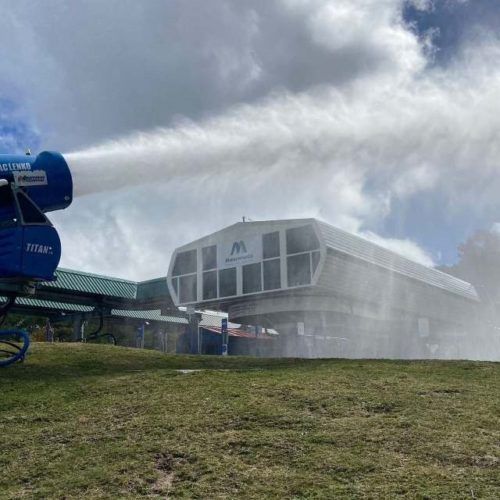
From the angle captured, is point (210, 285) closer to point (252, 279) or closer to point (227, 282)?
point (227, 282)

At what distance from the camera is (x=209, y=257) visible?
176 ft

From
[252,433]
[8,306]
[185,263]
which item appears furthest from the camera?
[185,263]

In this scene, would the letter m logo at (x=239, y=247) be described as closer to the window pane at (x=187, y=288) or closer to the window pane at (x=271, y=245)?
the window pane at (x=271, y=245)

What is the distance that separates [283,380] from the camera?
1066 cm

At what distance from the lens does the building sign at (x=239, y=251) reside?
49688 millimetres

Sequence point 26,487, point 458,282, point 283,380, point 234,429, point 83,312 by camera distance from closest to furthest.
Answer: point 26,487 → point 234,429 → point 283,380 → point 83,312 → point 458,282

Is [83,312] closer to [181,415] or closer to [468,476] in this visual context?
[181,415]

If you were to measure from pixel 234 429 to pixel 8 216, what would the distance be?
674 cm

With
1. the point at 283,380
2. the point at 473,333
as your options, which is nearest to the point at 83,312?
the point at 283,380

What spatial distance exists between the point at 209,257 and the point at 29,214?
41.5 meters

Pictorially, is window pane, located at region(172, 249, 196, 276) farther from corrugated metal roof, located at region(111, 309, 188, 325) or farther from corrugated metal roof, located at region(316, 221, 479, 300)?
corrugated metal roof, located at region(316, 221, 479, 300)

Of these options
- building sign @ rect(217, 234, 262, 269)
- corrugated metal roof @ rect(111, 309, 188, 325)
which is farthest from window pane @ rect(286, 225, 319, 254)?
corrugated metal roof @ rect(111, 309, 188, 325)

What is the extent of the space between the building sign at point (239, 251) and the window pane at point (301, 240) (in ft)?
9.36

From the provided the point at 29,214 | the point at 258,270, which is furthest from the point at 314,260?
the point at 29,214
